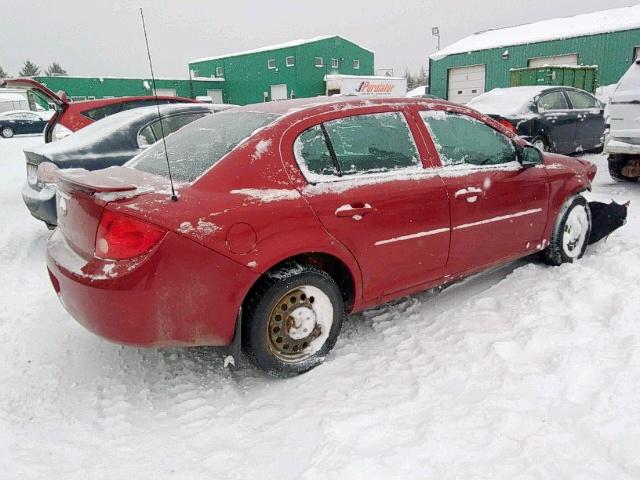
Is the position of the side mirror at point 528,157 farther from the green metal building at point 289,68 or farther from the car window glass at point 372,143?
the green metal building at point 289,68

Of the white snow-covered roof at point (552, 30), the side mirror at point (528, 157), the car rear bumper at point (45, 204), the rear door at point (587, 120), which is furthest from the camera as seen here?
the white snow-covered roof at point (552, 30)

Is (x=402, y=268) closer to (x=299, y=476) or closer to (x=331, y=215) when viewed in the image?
(x=331, y=215)

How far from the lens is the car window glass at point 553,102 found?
9.32 meters

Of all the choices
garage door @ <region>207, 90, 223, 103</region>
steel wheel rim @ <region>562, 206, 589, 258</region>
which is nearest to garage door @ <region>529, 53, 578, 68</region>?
steel wheel rim @ <region>562, 206, 589, 258</region>

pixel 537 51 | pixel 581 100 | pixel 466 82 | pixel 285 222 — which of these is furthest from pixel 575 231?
pixel 466 82

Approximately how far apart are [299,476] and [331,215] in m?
1.38

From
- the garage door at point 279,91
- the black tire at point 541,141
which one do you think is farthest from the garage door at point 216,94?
the black tire at point 541,141

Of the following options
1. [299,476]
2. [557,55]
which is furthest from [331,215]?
[557,55]

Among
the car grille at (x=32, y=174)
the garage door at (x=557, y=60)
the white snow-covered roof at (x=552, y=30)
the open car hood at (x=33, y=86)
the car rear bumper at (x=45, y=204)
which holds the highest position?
the white snow-covered roof at (x=552, y=30)

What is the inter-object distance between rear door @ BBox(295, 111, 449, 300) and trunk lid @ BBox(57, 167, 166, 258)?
3.03 ft

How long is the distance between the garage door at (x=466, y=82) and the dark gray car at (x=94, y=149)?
25457 millimetres

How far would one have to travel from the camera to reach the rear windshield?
288 centimetres

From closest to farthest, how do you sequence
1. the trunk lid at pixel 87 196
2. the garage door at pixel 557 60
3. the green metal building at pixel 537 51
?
the trunk lid at pixel 87 196 < the green metal building at pixel 537 51 < the garage door at pixel 557 60

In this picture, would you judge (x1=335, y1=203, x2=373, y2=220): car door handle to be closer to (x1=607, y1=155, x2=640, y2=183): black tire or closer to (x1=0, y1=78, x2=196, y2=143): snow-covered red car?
(x1=0, y1=78, x2=196, y2=143): snow-covered red car
